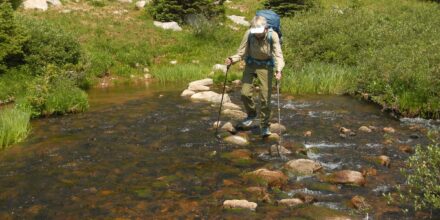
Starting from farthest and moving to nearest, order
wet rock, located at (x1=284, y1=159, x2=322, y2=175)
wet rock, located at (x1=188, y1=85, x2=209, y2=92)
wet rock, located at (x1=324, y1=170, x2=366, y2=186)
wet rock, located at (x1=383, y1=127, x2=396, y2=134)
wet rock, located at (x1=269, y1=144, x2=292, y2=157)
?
wet rock, located at (x1=188, y1=85, x2=209, y2=92) → wet rock, located at (x1=383, y1=127, x2=396, y2=134) → wet rock, located at (x1=269, y1=144, x2=292, y2=157) → wet rock, located at (x1=284, y1=159, x2=322, y2=175) → wet rock, located at (x1=324, y1=170, x2=366, y2=186)

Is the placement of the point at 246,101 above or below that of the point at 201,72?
above

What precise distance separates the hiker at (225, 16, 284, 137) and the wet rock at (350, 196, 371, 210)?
4.12m

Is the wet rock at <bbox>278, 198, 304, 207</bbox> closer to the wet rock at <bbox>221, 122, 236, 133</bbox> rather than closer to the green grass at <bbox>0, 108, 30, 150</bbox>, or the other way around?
the wet rock at <bbox>221, 122, 236, 133</bbox>

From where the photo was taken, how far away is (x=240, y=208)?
25.1 feet

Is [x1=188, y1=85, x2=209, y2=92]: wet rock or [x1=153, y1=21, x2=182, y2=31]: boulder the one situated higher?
[x1=153, y1=21, x2=182, y2=31]: boulder

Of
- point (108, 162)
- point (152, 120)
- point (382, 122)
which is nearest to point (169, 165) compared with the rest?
point (108, 162)

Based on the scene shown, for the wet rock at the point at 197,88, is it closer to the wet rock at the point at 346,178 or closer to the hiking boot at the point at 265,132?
the hiking boot at the point at 265,132

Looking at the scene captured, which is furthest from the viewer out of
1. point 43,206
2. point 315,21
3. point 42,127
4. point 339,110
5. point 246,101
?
point 315,21

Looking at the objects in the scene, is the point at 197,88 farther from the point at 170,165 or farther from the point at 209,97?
the point at 170,165

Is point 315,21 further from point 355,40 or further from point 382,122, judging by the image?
point 382,122

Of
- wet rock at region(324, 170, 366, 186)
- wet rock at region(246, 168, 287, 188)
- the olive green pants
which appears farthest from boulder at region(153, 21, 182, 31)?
wet rock at region(324, 170, 366, 186)

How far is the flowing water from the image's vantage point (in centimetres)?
775

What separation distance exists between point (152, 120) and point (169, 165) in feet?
15.5

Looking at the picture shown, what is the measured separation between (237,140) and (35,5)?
90.7 feet
